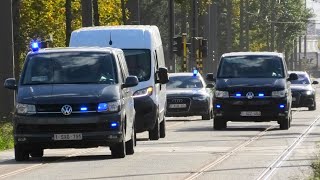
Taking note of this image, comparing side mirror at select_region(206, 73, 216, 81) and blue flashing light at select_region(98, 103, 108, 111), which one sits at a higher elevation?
blue flashing light at select_region(98, 103, 108, 111)

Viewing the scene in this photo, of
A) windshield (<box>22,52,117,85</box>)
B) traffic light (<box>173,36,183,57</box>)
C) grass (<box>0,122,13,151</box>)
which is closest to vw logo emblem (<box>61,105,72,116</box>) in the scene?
windshield (<box>22,52,117,85</box>)

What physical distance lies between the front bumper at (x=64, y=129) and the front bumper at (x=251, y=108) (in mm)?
12727

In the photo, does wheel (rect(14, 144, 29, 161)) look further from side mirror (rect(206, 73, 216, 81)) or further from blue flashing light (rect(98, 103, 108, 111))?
side mirror (rect(206, 73, 216, 81))

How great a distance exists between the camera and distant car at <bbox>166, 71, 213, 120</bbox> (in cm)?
4312

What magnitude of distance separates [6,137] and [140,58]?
3236 mm

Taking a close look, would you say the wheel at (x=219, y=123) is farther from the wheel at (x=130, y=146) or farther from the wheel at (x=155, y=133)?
the wheel at (x=130, y=146)

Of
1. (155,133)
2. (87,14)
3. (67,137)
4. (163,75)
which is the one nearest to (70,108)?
(67,137)

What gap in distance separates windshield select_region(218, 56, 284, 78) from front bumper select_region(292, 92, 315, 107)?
55.4 ft

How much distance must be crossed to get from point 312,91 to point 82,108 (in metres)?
32.0

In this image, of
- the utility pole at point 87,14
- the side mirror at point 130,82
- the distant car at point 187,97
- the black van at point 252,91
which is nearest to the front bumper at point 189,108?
the distant car at point 187,97

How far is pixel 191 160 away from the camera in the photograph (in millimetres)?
21812

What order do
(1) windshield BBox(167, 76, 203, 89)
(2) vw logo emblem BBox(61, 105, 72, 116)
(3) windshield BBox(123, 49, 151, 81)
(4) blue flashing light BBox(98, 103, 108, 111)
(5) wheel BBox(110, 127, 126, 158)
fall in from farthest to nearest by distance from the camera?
(1) windshield BBox(167, 76, 203, 89)
(3) windshield BBox(123, 49, 151, 81)
(5) wheel BBox(110, 127, 126, 158)
(4) blue flashing light BBox(98, 103, 108, 111)
(2) vw logo emblem BBox(61, 105, 72, 116)

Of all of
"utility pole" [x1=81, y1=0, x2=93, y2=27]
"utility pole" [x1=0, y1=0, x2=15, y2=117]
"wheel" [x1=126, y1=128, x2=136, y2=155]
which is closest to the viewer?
"wheel" [x1=126, y1=128, x2=136, y2=155]

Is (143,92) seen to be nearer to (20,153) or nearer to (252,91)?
(20,153)
